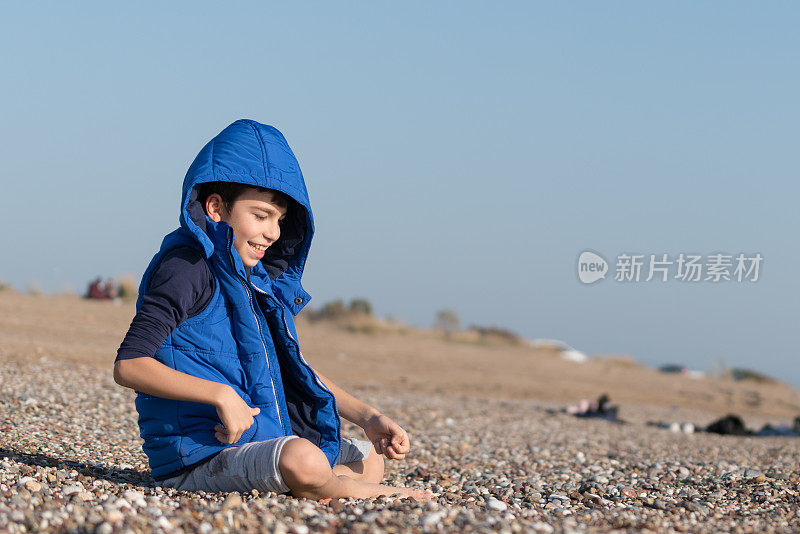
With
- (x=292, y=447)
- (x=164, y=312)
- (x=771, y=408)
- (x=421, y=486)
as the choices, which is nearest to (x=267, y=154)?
(x=164, y=312)

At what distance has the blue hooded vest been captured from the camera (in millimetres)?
4176

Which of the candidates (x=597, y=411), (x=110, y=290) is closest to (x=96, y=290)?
(x=110, y=290)

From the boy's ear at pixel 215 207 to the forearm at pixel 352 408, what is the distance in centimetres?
108

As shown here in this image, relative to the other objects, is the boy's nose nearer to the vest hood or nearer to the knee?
the vest hood

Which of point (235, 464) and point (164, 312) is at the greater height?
point (164, 312)

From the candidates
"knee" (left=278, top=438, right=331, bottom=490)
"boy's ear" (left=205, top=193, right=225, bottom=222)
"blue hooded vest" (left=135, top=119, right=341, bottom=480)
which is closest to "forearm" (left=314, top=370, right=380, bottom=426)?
"blue hooded vest" (left=135, top=119, right=341, bottom=480)

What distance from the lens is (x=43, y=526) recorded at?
3312mm

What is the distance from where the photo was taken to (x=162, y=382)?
3.85 meters

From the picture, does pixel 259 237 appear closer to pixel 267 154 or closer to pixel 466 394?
pixel 267 154

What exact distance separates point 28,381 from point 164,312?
5.68 meters

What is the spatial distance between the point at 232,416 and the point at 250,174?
1.33 m

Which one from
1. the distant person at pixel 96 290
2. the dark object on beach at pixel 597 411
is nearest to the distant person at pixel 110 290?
the distant person at pixel 96 290

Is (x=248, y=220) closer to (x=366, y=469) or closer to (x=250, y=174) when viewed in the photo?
(x=250, y=174)

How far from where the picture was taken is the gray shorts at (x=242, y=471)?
156 inches
